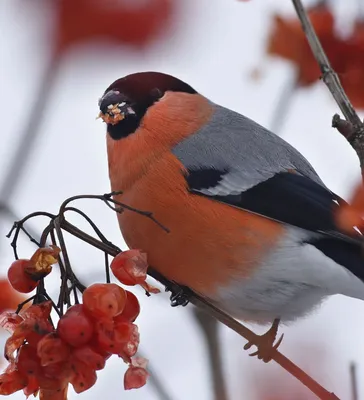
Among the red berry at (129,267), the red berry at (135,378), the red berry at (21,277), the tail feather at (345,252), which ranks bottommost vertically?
the red berry at (135,378)

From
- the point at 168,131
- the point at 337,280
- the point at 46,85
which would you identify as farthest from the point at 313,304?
the point at 46,85

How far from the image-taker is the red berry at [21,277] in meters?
1.70

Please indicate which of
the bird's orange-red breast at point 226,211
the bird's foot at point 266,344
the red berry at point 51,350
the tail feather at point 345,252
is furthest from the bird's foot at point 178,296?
the red berry at point 51,350

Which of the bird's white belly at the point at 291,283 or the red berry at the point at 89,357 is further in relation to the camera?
the bird's white belly at the point at 291,283

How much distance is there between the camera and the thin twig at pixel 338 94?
1606 mm

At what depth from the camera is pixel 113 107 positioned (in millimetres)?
2473

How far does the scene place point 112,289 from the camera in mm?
1645

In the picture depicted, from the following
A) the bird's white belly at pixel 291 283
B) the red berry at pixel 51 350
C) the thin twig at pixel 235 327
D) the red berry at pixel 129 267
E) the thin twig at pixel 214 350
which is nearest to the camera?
the red berry at pixel 51 350

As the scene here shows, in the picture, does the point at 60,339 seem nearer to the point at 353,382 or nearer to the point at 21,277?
the point at 21,277

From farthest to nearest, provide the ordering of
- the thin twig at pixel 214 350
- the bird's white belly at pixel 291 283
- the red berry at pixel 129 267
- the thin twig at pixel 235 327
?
1. the bird's white belly at pixel 291 283
2. the thin twig at pixel 214 350
3. the red berry at pixel 129 267
4. the thin twig at pixel 235 327

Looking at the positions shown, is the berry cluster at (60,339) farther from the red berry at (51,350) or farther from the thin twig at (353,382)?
the thin twig at (353,382)

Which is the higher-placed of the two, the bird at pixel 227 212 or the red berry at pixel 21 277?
the bird at pixel 227 212

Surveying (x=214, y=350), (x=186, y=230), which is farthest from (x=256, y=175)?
(x=214, y=350)

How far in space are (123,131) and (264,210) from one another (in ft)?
1.77
